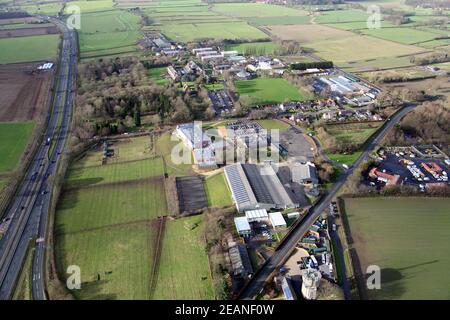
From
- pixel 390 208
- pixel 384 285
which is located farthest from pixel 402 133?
pixel 384 285

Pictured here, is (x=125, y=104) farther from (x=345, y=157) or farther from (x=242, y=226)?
(x=345, y=157)

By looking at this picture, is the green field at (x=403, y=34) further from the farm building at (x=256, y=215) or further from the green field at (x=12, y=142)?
the green field at (x=12, y=142)

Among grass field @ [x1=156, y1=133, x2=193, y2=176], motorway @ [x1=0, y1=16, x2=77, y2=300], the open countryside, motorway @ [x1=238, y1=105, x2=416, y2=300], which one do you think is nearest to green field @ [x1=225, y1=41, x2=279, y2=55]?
the open countryside

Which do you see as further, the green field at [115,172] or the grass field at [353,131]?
the grass field at [353,131]

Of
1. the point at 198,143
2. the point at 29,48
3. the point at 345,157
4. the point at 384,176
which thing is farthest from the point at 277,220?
the point at 29,48

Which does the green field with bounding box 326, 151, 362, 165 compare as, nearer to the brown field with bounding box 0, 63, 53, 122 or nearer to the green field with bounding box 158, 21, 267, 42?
the brown field with bounding box 0, 63, 53, 122

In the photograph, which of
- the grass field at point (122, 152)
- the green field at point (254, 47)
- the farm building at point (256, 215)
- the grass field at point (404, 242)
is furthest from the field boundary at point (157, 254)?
the green field at point (254, 47)
